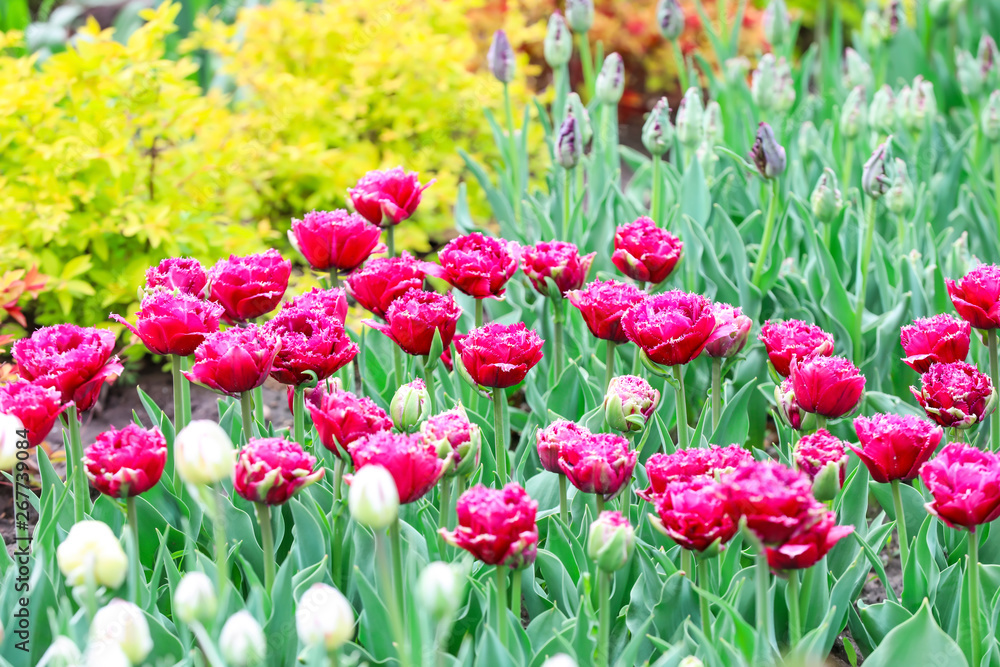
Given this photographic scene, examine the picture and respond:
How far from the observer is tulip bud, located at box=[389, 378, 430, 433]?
134cm

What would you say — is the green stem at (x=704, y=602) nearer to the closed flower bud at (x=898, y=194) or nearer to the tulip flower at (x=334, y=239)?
the tulip flower at (x=334, y=239)

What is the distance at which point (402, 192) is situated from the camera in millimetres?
1758

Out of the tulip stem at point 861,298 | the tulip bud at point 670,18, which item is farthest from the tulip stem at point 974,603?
the tulip bud at point 670,18

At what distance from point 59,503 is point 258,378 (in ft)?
1.12

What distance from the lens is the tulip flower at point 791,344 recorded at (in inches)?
55.0

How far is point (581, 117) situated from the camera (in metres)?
2.52

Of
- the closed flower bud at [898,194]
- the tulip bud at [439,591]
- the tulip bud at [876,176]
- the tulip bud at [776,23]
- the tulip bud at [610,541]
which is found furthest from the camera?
the tulip bud at [776,23]

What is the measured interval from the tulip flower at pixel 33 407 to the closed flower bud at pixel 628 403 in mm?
744

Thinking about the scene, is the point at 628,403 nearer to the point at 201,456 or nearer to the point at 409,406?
the point at 409,406

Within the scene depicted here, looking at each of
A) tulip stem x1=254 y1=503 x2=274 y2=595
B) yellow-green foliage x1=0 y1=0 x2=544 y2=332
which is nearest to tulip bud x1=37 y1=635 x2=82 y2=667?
tulip stem x1=254 y1=503 x2=274 y2=595

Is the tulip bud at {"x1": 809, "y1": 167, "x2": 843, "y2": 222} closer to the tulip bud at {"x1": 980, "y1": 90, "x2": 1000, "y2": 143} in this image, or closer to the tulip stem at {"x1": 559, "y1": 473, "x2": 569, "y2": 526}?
the tulip bud at {"x1": 980, "y1": 90, "x2": 1000, "y2": 143}

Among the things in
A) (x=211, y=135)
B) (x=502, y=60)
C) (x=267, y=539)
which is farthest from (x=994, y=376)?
(x=211, y=135)

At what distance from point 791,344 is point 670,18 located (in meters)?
1.56

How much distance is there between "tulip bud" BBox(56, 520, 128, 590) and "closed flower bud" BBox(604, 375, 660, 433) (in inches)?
27.5
